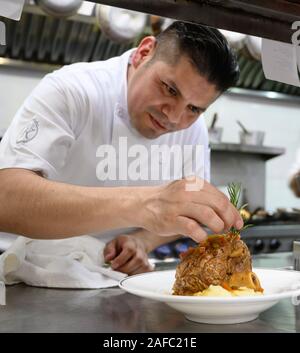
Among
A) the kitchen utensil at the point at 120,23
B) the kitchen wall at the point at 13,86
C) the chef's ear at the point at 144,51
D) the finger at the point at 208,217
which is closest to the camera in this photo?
the finger at the point at 208,217

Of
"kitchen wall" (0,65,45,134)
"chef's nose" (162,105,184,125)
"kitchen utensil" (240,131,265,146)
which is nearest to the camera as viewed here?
"chef's nose" (162,105,184,125)

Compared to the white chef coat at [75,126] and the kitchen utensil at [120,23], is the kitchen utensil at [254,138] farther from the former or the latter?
the white chef coat at [75,126]

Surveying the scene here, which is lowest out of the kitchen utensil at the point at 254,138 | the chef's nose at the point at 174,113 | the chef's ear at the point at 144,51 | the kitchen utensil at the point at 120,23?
the chef's nose at the point at 174,113

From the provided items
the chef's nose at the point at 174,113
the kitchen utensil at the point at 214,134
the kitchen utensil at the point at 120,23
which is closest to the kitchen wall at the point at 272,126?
the kitchen utensil at the point at 214,134

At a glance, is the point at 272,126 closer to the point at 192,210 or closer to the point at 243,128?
the point at 243,128

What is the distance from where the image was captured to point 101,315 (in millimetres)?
931

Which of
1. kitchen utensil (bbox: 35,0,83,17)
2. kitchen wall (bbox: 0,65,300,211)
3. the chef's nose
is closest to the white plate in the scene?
the chef's nose

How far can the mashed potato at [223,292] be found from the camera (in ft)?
2.94

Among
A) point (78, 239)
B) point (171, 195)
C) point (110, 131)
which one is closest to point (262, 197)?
point (110, 131)

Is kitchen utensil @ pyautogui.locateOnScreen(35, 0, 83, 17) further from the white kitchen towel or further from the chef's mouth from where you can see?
the white kitchen towel

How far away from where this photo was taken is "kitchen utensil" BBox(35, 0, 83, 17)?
2.44 meters

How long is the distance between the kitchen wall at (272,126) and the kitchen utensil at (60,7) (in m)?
1.69

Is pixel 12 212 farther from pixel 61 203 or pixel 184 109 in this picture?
pixel 184 109

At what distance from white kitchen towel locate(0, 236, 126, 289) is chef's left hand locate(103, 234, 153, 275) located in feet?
0.29
